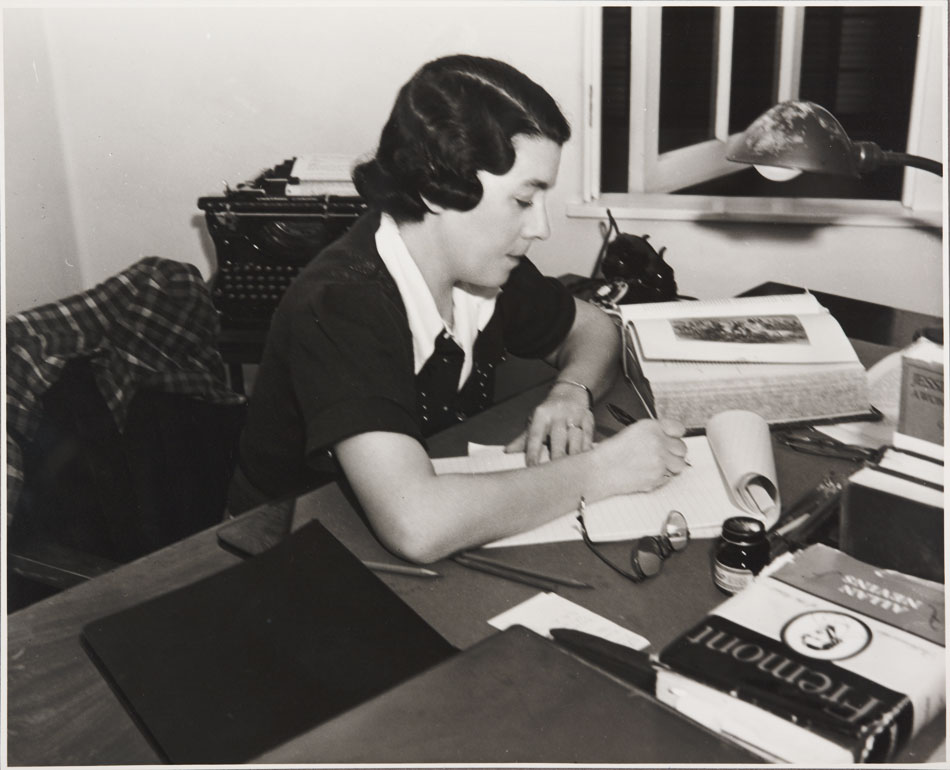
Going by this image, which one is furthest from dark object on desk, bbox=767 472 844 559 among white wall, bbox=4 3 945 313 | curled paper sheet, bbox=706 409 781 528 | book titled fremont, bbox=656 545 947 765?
white wall, bbox=4 3 945 313

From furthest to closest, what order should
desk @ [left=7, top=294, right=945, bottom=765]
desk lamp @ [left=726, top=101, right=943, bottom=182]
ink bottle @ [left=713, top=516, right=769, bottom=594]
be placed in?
desk lamp @ [left=726, top=101, right=943, bottom=182] → ink bottle @ [left=713, top=516, right=769, bottom=594] → desk @ [left=7, top=294, right=945, bottom=765]

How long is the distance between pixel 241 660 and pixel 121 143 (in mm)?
1768

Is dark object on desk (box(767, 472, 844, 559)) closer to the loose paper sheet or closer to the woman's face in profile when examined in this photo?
the loose paper sheet

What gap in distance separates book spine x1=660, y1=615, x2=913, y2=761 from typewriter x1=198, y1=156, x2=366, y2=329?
1435 mm

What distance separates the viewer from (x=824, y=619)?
0.79m

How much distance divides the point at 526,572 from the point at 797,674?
0.32 metres

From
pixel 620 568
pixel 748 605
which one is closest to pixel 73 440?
pixel 620 568

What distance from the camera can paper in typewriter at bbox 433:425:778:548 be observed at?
104 cm

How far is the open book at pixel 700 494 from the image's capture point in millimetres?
1046

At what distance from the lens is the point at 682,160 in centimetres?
225

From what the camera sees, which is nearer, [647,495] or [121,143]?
[647,495]

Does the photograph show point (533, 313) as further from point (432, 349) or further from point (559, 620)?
point (559, 620)

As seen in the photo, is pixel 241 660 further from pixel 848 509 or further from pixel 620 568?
pixel 848 509

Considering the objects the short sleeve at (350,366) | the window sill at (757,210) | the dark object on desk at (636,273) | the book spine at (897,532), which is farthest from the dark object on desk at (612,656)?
the window sill at (757,210)
